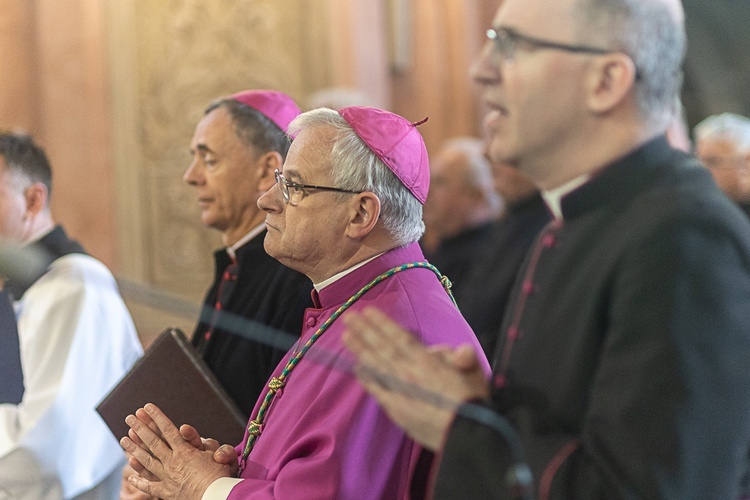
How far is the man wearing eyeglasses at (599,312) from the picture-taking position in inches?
64.7

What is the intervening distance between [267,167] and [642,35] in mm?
1964

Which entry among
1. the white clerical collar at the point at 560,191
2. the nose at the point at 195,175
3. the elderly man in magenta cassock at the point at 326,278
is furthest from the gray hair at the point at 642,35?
the nose at the point at 195,175

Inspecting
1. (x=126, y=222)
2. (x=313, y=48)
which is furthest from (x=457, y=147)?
(x=126, y=222)

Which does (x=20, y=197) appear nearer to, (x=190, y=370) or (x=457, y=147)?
(x=190, y=370)

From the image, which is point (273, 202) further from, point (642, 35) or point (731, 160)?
point (731, 160)

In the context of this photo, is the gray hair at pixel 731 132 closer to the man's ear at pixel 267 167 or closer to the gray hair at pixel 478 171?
the gray hair at pixel 478 171

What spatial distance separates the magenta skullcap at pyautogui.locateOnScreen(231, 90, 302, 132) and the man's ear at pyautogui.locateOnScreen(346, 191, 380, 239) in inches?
41.4

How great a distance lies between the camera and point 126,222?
278 inches

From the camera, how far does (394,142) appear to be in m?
2.69

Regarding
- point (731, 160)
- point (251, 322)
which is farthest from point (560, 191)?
point (731, 160)

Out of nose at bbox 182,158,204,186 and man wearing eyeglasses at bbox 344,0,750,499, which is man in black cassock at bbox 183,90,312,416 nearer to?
nose at bbox 182,158,204,186

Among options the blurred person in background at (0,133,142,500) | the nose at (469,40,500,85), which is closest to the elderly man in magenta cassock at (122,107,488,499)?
the nose at (469,40,500,85)

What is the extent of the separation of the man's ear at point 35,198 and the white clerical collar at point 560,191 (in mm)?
2483

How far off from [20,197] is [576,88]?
2.61 metres
